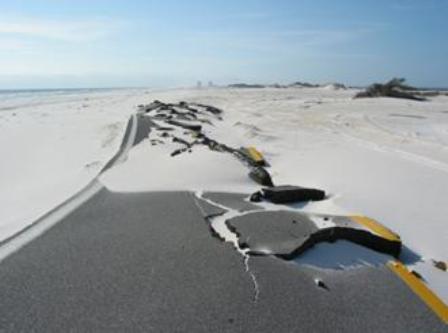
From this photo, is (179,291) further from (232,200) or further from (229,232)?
(232,200)

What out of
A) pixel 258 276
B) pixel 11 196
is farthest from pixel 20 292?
pixel 11 196

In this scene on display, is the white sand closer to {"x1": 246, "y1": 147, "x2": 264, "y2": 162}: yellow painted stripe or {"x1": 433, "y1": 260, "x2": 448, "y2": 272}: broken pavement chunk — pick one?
{"x1": 433, "y1": 260, "x2": 448, "y2": 272}: broken pavement chunk

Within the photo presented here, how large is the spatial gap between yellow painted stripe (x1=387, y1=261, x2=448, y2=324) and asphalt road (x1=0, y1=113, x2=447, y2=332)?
68 millimetres

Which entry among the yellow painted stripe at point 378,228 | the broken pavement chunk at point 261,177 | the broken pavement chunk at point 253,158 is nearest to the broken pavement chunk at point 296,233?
the yellow painted stripe at point 378,228

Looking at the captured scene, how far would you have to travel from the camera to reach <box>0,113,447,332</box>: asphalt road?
3.10 metres

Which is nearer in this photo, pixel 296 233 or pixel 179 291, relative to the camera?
pixel 179 291

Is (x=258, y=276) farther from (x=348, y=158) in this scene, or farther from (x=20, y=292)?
(x=348, y=158)

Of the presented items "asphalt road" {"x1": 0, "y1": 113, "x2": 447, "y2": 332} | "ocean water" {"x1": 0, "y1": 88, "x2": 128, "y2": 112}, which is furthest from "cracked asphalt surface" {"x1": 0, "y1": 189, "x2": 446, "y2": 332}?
"ocean water" {"x1": 0, "y1": 88, "x2": 128, "y2": 112}

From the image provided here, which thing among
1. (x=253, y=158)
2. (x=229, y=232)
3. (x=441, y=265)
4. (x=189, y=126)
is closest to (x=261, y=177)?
(x=253, y=158)

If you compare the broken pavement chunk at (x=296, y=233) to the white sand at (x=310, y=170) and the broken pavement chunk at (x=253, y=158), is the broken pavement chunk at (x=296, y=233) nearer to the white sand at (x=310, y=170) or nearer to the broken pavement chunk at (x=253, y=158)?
the white sand at (x=310, y=170)

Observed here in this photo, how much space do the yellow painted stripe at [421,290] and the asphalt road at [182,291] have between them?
0.07 m

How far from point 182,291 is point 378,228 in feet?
7.58

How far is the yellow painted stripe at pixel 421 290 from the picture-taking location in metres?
3.25

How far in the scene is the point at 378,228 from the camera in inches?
188
